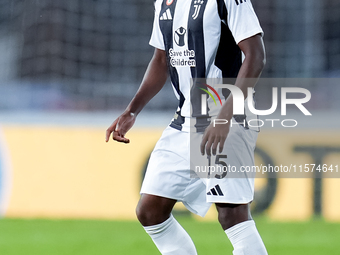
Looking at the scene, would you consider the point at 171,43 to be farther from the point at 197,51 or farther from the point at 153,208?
the point at 153,208

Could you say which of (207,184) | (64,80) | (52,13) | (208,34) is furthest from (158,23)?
(52,13)

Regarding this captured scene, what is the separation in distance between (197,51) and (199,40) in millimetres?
44

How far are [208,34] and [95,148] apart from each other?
3451mm

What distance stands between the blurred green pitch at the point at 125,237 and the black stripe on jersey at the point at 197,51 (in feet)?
5.64

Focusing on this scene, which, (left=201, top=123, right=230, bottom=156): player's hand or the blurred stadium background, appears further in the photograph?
the blurred stadium background

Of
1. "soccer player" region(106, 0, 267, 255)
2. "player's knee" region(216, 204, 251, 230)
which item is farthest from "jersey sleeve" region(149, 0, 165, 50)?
"player's knee" region(216, 204, 251, 230)

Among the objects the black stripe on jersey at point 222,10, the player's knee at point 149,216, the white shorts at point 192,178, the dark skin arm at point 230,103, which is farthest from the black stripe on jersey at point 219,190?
the black stripe on jersey at point 222,10

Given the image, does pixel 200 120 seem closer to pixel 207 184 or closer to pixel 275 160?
pixel 207 184

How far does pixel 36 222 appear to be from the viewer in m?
4.76

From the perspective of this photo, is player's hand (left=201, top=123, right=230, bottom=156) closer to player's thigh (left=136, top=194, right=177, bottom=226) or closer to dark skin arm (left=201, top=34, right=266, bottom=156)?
dark skin arm (left=201, top=34, right=266, bottom=156)

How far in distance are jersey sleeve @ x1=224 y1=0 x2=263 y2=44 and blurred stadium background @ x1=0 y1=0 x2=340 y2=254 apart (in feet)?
6.94

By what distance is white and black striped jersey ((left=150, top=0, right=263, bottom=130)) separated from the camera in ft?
5.90

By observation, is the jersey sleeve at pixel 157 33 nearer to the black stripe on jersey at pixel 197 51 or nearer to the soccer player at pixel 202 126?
the soccer player at pixel 202 126

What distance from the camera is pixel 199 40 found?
192cm
